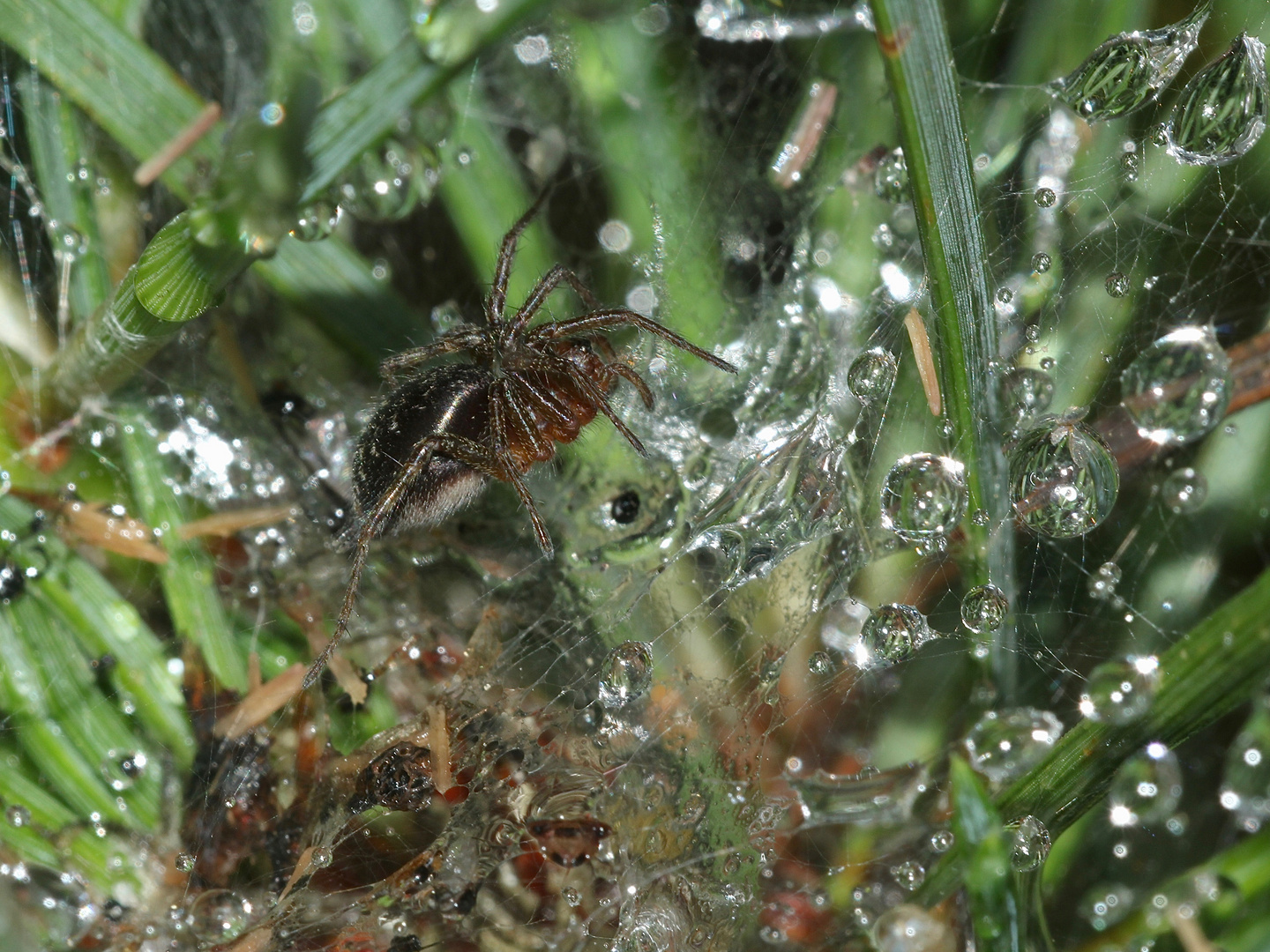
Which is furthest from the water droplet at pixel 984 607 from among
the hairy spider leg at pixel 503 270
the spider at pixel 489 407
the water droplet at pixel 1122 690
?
the hairy spider leg at pixel 503 270

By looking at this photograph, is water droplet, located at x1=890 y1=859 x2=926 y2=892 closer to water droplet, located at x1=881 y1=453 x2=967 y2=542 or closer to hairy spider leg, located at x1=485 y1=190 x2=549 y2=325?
water droplet, located at x1=881 y1=453 x2=967 y2=542

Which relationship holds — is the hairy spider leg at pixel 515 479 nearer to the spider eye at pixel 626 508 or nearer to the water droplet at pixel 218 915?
the spider eye at pixel 626 508

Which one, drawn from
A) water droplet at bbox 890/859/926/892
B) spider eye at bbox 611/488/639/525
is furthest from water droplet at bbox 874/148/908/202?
water droplet at bbox 890/859/926/892

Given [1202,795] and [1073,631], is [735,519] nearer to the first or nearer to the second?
[1073,631]

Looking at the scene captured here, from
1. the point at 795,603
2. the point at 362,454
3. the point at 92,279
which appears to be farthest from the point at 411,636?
the point at 92,279

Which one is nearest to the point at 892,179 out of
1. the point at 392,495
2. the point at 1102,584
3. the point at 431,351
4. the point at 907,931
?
the point at 1102,584

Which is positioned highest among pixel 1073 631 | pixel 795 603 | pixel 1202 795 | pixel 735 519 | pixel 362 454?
pixel 362 454

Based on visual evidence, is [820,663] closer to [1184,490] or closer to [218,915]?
[1184,490]
